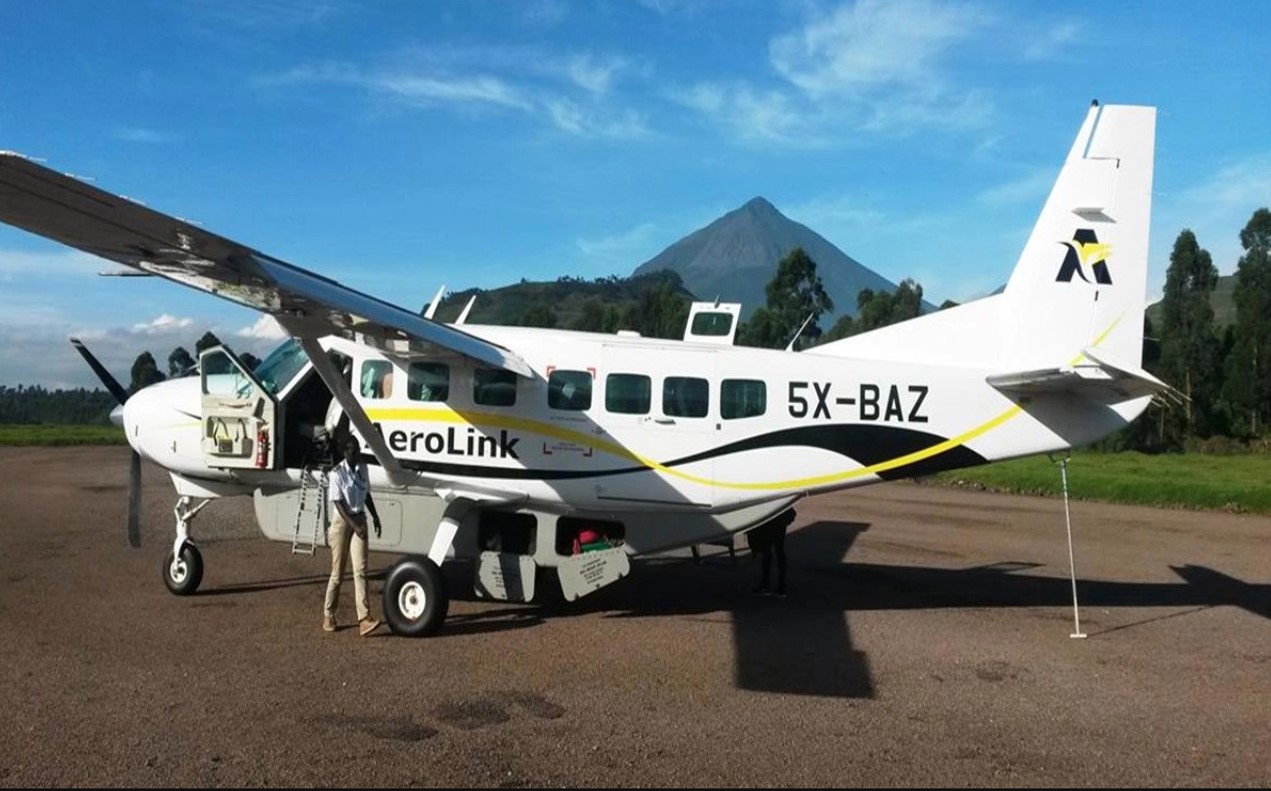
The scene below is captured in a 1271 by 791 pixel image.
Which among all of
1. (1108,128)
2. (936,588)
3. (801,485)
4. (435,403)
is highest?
(1108,128)

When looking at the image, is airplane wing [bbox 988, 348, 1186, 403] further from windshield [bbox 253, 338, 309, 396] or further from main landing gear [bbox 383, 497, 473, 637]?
windshield [bbox 253, 338, 309, 396]

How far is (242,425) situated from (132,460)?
1974 millimetres

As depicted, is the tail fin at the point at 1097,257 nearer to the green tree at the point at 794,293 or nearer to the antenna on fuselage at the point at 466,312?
the antenna on fuselage at the point at 466,312

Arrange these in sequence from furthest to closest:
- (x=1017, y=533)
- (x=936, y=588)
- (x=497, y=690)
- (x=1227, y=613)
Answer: (x=1017, y=533)
(x=936, y=588)
(x=1227, y=613)
(x=497, y=690)

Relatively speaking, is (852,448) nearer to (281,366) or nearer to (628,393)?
(628,393)

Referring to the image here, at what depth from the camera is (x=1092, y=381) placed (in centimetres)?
1012

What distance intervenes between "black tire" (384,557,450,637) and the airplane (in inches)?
19.1

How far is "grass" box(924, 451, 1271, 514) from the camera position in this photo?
24.6 meters

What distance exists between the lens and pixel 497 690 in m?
7.92

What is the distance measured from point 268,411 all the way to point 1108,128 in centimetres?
983

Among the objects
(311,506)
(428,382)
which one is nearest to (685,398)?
(428,382)

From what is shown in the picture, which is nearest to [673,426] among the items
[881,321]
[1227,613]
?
[1227,613]

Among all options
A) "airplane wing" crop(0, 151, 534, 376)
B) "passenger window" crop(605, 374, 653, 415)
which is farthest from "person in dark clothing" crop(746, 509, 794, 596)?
"airplane wing" crop(0, 151, 534, 376)

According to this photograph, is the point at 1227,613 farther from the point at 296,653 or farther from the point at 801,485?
the point at 296,653
